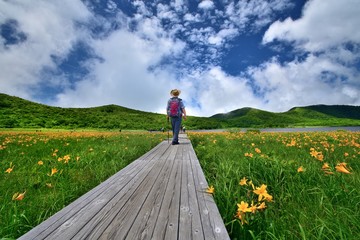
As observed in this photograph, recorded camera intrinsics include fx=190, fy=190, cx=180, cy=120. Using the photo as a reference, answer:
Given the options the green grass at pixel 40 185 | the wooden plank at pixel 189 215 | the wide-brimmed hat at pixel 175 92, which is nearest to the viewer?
the wooden plank at pixel 189 215

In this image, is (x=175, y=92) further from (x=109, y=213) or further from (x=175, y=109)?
(x=109, y=213)

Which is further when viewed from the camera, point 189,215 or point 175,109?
point 175,109

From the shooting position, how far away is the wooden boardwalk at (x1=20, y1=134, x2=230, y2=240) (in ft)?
5.59

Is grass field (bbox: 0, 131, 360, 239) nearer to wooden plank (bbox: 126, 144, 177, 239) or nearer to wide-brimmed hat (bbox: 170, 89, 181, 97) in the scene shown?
wooden plank (bbox: 126, 144, 177, 239)

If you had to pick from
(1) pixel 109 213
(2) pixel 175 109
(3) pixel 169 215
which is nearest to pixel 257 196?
(3) pixel 169 215

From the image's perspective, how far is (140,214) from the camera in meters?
2.10

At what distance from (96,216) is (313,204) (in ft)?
9.30

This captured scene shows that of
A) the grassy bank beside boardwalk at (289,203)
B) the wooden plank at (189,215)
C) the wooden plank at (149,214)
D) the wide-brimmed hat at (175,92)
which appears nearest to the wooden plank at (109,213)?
the wooden plank at (149,214)

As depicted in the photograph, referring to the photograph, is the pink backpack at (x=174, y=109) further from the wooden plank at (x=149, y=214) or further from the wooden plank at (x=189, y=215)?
the wooden plank at (x=189, y=215)

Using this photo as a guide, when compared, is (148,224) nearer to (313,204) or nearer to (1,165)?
(313,204)

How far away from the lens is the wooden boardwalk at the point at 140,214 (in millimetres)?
1705

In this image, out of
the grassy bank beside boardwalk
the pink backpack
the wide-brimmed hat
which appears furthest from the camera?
the wide-brimmed hat

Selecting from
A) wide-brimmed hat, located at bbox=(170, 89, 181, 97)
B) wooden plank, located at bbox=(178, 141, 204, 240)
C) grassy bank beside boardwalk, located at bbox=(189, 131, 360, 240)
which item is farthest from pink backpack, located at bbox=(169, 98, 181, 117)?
wooden plank, located at bbox=(178, 141, 204, 240)

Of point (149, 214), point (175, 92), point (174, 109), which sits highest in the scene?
point (175, 92)
